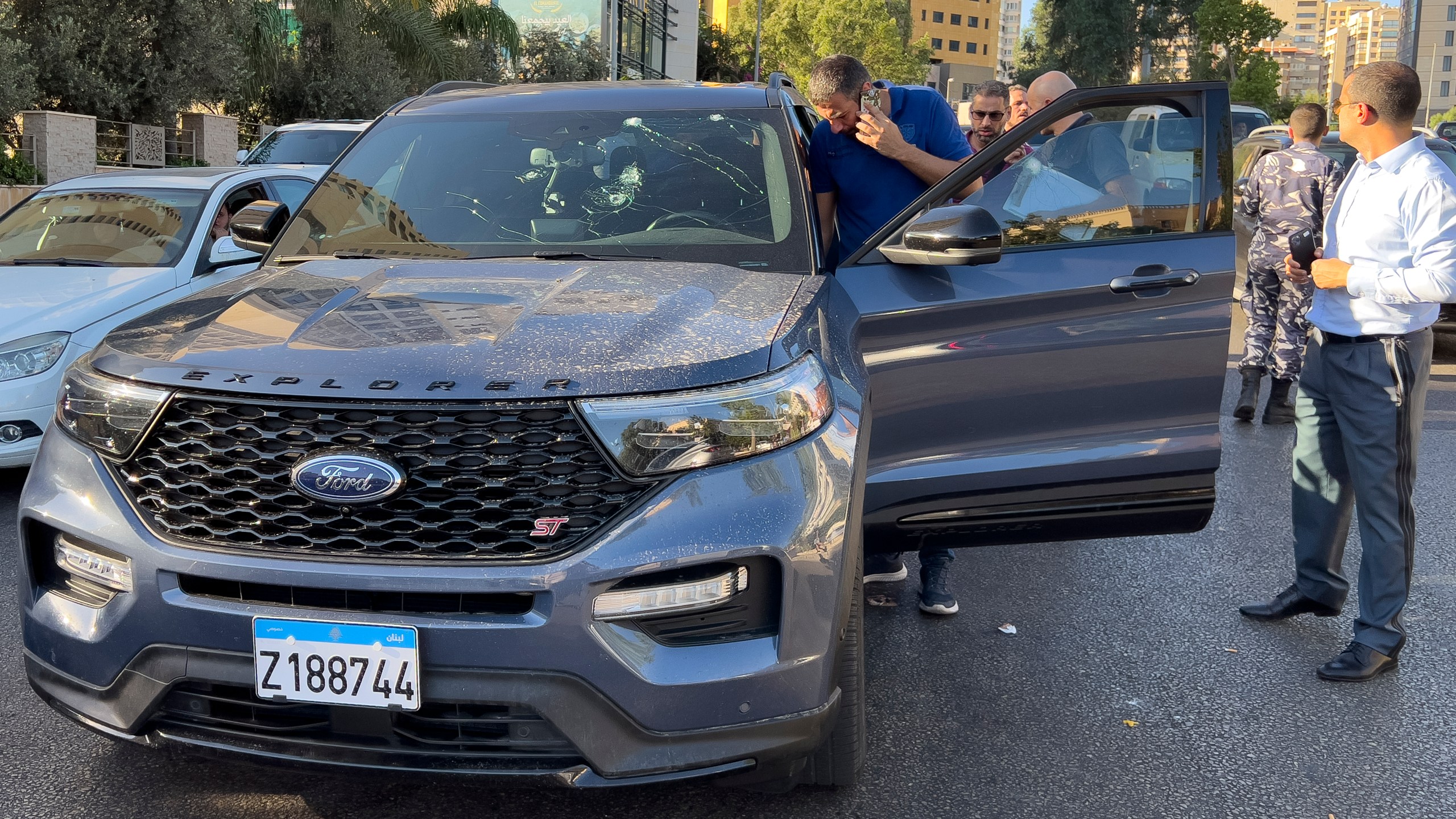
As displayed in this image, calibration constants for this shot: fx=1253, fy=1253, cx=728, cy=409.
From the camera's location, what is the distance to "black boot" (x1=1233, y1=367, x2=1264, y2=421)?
26.9ft

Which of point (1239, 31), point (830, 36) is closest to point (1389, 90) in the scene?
point (1239, 31)

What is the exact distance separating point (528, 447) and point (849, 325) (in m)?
1.22

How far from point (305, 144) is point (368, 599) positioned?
44.4 feet

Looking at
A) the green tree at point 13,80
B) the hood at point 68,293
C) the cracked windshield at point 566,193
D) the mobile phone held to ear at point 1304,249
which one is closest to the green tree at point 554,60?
the green tree at point 13,80

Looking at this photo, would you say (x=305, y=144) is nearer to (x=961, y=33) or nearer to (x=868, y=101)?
(x=868, y=101)

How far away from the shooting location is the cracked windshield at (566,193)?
3.68m

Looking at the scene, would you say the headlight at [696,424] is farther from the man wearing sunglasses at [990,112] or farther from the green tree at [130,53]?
the green tree at [130,53]

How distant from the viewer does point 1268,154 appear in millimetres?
8203

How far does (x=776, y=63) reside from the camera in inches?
2847

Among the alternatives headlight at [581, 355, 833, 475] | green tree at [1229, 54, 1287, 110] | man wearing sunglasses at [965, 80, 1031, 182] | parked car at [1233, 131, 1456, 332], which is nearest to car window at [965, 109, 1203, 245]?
headlight at [581, 355, 833, 475]

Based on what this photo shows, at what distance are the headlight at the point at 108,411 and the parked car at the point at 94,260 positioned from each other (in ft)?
10.5

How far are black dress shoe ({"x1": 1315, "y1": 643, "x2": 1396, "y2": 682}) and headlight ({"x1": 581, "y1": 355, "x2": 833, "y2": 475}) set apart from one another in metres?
2.42

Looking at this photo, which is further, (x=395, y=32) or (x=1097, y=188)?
(x=395, y=32)

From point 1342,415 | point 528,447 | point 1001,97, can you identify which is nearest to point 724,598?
point 528,447
